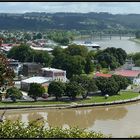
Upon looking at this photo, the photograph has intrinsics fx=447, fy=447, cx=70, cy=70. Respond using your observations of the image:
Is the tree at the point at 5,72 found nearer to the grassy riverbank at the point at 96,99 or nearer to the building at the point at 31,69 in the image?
the grassy riverbank at the point at 96,99

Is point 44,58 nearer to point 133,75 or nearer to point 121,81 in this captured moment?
point 133,75

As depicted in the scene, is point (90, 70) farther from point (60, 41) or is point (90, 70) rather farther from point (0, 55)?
point (60, 41)

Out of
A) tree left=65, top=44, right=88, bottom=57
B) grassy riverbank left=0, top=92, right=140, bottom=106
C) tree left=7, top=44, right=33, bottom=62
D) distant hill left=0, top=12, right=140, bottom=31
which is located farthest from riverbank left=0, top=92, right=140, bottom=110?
distant hill left=0, top=12, right=140, bottom=31

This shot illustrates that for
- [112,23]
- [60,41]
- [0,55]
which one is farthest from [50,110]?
[112,23]

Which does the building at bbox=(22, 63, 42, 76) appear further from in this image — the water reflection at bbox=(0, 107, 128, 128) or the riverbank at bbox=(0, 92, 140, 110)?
the water reflection at bbox=(0, 107, 128, 128)

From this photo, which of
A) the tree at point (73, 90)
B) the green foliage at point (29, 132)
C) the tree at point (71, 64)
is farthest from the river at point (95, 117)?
the green foliage at point (29, 132)

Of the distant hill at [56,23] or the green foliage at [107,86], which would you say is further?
the distant hill at [56,23]
